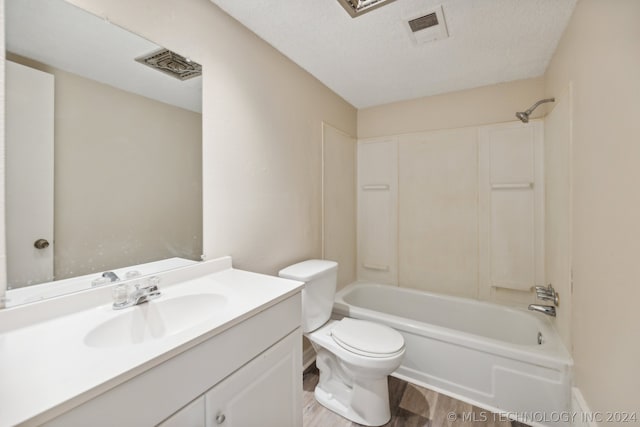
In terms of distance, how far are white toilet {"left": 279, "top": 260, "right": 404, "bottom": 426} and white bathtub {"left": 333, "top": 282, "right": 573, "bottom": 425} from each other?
34 cm

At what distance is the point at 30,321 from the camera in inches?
32.5

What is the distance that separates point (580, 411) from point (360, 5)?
90.4 inches

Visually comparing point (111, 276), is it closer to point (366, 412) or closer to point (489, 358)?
point (366, 412)

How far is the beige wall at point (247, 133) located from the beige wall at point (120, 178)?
0.10m

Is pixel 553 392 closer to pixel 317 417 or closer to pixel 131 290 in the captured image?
pixel 317 417

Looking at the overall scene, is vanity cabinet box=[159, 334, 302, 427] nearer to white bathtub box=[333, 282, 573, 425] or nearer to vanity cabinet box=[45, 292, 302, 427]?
vanity cabinet box=[45, 292, 302, 427]

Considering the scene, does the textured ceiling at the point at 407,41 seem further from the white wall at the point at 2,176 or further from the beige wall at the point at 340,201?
the white wall at the point at 2,176

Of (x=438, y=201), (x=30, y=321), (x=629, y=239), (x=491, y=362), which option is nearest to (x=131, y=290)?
(x=30, y=321)

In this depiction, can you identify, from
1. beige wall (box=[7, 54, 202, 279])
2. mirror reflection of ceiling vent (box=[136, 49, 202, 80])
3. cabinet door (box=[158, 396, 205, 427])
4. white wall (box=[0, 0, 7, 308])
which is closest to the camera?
cabinet door (box=[158, 396, 205, 427])

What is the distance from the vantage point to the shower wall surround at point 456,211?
2.12 m

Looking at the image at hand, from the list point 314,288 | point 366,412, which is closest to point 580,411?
point 366,412

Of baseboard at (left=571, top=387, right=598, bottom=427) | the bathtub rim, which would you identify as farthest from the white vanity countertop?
baseboard at (left=571, top=387, right=598, bottom=427)

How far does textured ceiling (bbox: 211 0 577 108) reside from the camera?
138cm

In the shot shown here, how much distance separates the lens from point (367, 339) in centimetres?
158
